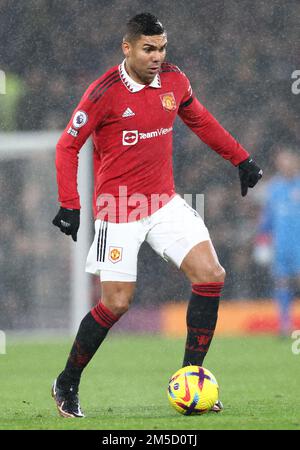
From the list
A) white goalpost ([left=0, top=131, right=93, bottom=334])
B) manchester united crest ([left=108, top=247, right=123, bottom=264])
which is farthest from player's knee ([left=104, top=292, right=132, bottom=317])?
white goalpost ([left=0, top=131, right=93, bottom=334])

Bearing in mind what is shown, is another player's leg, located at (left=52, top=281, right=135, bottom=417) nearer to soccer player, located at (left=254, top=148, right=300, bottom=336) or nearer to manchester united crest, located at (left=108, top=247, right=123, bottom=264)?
manchester united crest, located at (left=108, top=247, right=123, bottom=264)

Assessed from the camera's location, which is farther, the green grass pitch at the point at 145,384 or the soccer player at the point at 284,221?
the soccer player at the point at 284,221

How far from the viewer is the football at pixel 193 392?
5.54m

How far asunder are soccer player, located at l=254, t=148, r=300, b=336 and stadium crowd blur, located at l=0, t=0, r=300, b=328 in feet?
0.95

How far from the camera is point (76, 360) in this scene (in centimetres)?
583

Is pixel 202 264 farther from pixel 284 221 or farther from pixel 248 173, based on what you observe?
pixel 284 221

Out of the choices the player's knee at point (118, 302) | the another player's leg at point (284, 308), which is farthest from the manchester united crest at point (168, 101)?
the another player's leg at point (284, 308)

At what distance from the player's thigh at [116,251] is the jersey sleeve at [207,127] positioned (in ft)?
2.44

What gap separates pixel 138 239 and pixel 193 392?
84 cm

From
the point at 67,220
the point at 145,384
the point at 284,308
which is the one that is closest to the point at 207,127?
the point at 67,220

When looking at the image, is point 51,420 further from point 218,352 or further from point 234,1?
point 234,1

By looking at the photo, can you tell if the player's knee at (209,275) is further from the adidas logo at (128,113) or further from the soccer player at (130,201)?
the adidas logo at (128,113)

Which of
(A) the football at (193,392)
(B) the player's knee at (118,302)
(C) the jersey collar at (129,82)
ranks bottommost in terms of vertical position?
(A) the football at (193,392)

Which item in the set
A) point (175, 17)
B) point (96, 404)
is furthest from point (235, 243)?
point (96, 404)
